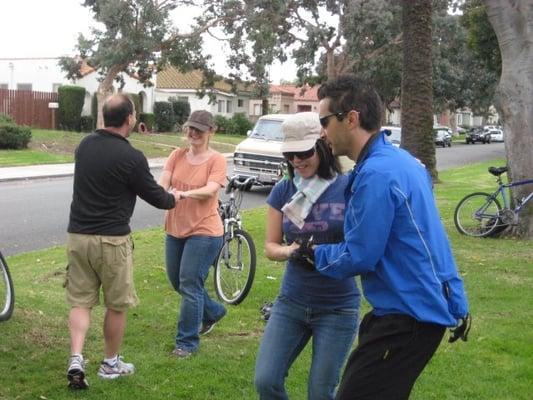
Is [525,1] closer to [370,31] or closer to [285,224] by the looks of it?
[285,224]

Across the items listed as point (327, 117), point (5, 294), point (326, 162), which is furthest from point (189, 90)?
point (327, 117)

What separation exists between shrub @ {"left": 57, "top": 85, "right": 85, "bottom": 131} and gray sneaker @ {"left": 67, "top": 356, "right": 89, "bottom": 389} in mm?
35979

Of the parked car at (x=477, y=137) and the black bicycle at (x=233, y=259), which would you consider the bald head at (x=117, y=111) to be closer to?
the black bicycle at (x=233, y=259)

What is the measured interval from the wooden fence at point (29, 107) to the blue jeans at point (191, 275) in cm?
3328

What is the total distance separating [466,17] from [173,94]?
31138 millimetres

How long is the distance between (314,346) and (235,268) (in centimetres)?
362

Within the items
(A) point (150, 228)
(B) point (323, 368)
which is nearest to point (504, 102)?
(A) point (150, 228)

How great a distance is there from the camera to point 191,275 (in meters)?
5.25

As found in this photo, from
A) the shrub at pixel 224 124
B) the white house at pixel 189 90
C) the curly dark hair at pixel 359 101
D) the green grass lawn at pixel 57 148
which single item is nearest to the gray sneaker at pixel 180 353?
the curly dark hair at pixel 359 101

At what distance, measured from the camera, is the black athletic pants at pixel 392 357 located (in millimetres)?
2770

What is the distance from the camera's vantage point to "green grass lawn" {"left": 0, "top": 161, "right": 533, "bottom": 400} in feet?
15.6

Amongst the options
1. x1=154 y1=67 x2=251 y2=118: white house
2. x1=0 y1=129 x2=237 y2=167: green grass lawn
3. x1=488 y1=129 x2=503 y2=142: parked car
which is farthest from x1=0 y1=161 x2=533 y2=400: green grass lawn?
x1=488 y1=129 x2=503 y2=142: parked car

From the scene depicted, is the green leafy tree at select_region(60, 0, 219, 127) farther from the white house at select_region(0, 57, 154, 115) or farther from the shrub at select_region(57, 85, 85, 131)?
the white house at select_region(0, 57, 154, 115)

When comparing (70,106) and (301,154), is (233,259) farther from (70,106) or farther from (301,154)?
(70,106)
